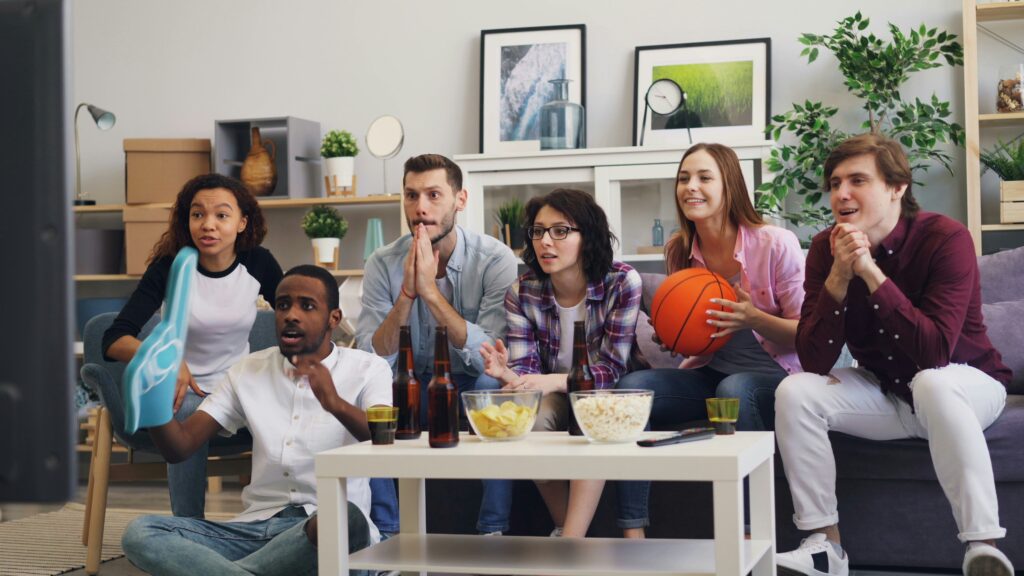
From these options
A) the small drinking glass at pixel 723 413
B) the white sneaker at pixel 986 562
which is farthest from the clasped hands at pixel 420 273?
the white sneaker at pixel 986 562

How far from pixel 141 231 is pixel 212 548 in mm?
3202

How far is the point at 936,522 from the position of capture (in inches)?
103

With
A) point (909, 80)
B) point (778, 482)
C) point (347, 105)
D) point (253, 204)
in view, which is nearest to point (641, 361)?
point (778, 482)

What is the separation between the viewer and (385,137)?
4.97m

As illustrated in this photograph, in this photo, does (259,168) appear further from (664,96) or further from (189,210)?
(189,210)

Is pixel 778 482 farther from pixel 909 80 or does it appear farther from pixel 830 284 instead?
pixel 909 80

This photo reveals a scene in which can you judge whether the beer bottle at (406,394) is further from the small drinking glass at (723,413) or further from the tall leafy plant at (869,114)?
the tall leafy plant at (869,114)

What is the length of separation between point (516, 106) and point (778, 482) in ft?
8.77

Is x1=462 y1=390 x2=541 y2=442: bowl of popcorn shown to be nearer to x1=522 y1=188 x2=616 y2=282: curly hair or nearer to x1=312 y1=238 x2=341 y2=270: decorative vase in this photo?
x1=522 y1=188 x2=616 y2=282: curly hair

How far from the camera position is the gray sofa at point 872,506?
256 centimetres

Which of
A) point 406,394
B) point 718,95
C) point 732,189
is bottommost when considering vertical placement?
point 406,394

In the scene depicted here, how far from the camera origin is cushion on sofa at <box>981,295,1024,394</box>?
2.94 metres

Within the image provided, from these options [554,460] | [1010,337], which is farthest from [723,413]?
[1010,337]

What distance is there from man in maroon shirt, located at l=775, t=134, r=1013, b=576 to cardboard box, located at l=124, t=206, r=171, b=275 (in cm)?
343
